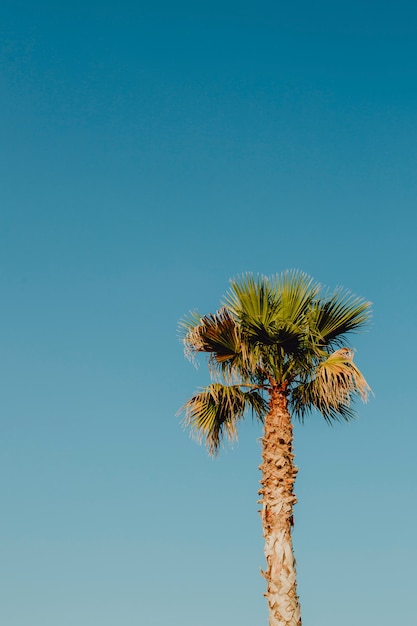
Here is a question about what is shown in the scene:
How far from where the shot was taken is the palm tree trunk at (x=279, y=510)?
12.8 metres

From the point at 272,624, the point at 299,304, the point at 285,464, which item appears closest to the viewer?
the point at 272,624

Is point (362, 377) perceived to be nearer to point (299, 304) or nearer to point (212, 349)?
point (299, 304)

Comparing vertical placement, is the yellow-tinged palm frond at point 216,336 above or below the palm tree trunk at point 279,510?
above

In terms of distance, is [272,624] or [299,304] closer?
[272,624]

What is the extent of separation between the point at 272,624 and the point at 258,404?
4.03 m

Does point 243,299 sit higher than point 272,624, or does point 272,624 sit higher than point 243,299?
point 243,299

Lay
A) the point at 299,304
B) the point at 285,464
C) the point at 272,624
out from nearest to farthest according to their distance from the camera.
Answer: the point at 272,624, the point at 285,464, the point at 299,304

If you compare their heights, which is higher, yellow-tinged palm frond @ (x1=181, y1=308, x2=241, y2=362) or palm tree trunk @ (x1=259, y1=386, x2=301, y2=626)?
yellow-tinged palm frond @ (x1=181, y1=308, x2=241, y2=362)

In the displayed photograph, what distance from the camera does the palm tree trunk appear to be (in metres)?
12.8

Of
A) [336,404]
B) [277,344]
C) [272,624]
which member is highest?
[277,344]

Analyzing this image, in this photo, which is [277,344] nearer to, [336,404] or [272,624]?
[336,404]

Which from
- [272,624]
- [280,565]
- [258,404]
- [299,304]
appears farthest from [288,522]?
[299,304]

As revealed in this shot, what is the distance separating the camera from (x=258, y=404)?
50.4ft

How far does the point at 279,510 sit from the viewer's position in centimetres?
1344
